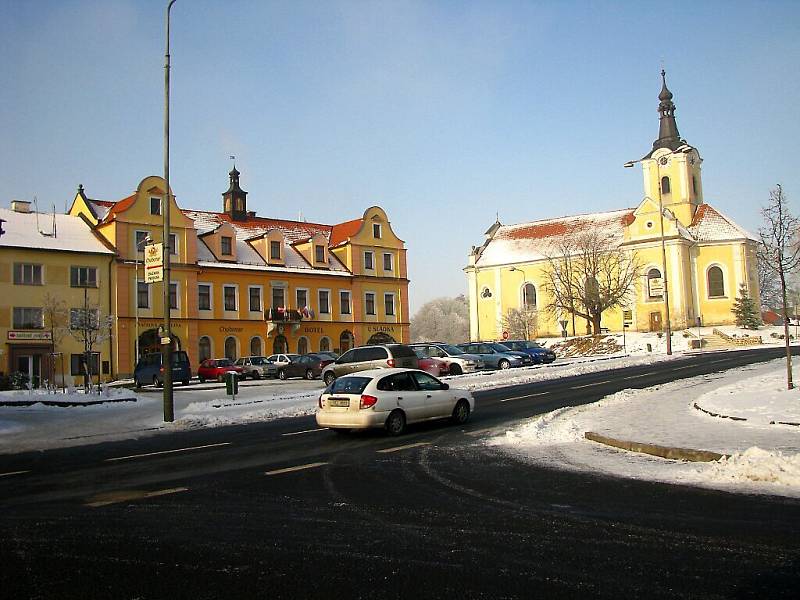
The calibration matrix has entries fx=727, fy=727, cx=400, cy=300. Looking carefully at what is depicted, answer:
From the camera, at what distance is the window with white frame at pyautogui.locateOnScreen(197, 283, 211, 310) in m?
54.6

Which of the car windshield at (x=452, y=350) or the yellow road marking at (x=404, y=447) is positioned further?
the car windshield at (x=452, y=350)

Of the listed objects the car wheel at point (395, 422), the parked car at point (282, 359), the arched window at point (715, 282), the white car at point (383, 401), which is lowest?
the car wheel at point (395, 422)

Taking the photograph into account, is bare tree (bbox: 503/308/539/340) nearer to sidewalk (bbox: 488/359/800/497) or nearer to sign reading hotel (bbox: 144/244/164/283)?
sidewalk (bbox: 488/359/800/497)

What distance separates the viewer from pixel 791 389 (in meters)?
18.1

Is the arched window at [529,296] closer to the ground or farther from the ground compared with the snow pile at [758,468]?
farther from the ground

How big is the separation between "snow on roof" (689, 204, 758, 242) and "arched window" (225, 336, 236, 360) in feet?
162

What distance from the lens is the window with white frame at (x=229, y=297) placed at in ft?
184

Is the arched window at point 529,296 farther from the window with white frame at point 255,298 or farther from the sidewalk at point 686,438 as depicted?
the sidewalk at point 686,438

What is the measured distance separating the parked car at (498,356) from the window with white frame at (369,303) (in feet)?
58.7

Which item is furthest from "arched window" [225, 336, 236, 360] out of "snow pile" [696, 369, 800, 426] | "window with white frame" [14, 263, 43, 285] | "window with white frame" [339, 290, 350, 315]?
"snow pile" [696, 369, 800, 426]

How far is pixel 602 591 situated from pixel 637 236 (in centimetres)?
7633

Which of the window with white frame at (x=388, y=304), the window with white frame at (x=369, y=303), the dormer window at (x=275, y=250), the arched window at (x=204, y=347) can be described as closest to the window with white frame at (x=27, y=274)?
the arched window at (x=204, y=347)

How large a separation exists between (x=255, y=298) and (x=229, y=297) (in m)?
2.24

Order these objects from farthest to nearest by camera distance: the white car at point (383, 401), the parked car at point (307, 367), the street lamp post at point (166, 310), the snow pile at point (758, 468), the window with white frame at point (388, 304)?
the window with white frame at point (388, 304), the parked car at point (307, 367), the street lamp post at point (166, 310), the white car at point (383, 401), the snow pile at point (758, 468)
